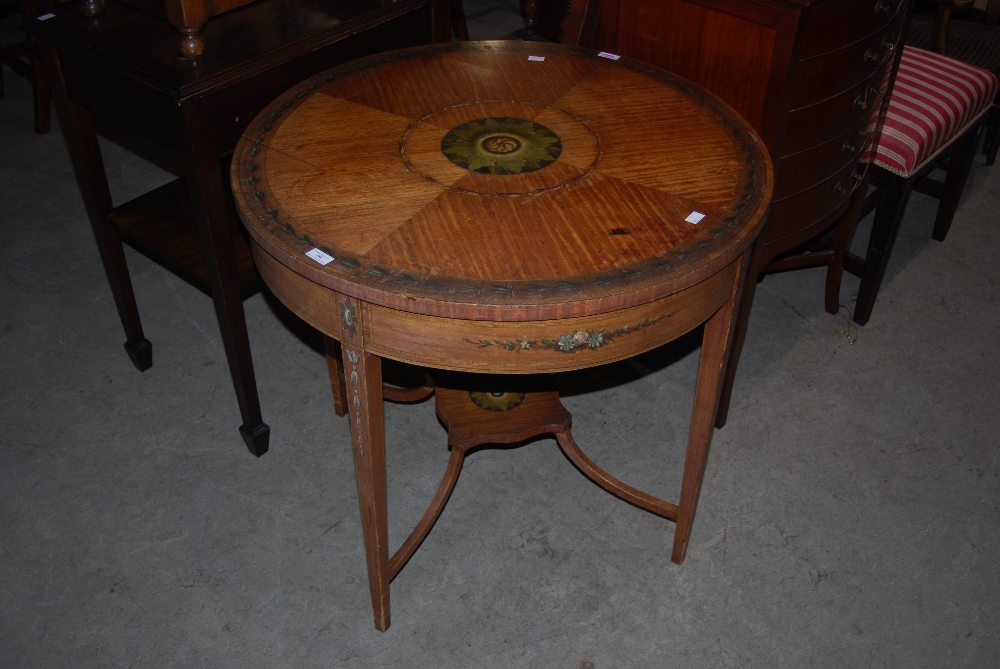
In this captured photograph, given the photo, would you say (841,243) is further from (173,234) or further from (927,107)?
(173,234)

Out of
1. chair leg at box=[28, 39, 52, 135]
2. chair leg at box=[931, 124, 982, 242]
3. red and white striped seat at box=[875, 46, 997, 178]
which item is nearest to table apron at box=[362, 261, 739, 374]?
red and white striped seat at box=[875, 46, 997, 178]

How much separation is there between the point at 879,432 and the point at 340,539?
1.43 meters

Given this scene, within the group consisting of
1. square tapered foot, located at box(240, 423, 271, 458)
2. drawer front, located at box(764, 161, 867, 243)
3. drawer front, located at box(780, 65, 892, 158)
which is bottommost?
square tapered foot, located at box(240, 423, 271, 458)

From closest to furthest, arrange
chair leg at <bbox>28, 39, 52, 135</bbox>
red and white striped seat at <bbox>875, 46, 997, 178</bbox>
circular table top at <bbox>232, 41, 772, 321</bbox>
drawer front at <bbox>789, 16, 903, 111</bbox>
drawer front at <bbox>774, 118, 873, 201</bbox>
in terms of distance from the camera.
→ circular table top at <bbox>232, 41, 772, 321</bbox>
drawer front at <bbox>789, 16, 903, 111</bbox>
drawer front at <bbox>774, 118, 873, 201</bbox>
red and white striped seat at <bbox>875, 46, 997, 178</bbox>
chair leg at <bbox>28, 39, 52, 135</bbox>

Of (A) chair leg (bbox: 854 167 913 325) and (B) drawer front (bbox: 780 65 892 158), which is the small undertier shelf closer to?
(B) drawer front (bbox: 780 65 892 158)

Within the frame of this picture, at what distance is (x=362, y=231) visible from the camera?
5.37ft

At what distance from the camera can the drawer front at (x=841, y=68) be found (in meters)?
2.03

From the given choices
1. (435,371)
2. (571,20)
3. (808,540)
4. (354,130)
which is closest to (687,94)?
(571,20)

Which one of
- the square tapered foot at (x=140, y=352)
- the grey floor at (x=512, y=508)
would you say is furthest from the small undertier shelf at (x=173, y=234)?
the grey floor at (x=512, y=508)

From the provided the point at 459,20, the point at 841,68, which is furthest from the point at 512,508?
the point at 459,20

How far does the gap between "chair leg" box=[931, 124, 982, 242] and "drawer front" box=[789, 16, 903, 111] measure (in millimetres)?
897

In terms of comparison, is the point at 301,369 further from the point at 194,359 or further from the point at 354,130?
the point at 354,130

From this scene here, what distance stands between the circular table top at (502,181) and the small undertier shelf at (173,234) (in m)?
0.50

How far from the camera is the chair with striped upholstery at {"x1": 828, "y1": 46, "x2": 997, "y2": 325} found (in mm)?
2592
